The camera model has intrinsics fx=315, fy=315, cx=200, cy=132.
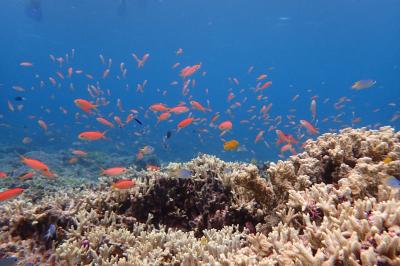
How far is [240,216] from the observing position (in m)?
4.99

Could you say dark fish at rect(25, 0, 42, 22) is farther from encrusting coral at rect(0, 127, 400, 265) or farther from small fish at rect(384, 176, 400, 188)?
small fish at rect(384, 176, 400, 188)

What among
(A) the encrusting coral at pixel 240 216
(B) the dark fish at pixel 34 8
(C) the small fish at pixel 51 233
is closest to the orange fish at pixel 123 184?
(A) the encrusting coral at pixel 240 216

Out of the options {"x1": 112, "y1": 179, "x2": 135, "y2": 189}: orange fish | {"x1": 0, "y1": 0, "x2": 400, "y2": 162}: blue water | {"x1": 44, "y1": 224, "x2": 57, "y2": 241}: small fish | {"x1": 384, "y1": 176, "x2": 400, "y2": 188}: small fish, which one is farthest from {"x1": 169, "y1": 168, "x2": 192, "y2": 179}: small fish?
{"x1": 0, "y1": 0, "x2": 400, "y2": 162}: blue water

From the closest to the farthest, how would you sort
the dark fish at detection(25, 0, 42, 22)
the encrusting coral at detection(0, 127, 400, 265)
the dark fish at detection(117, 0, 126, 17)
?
1. the encrusting coral at detection(0, 127, 400, 265)
2. the dark fish at detection(25, 0, 42, 22)
3. the dark fish at detection(117, 0, 126, 17)

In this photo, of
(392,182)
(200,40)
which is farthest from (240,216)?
(200,40)

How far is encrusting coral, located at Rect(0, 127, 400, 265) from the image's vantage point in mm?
2678

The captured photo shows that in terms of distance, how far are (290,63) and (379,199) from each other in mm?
125821

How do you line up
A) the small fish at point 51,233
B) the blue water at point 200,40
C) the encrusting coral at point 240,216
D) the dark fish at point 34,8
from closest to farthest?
the encrusting coral at point 240,216 → the small fish at point 51,233 → the blue water at point 200,40 → the dark fish at point 34,8

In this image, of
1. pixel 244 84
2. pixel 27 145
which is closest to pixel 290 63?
pixel 244 84

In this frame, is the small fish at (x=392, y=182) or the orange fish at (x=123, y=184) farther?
the orange fish at (x=123, y=184)

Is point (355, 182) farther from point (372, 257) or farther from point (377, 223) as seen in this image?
point (372, 257)

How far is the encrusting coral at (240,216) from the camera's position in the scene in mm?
2678

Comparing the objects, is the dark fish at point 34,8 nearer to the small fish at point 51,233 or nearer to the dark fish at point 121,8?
the dark fish at point 121,8

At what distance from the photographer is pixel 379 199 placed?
3.46 meters
